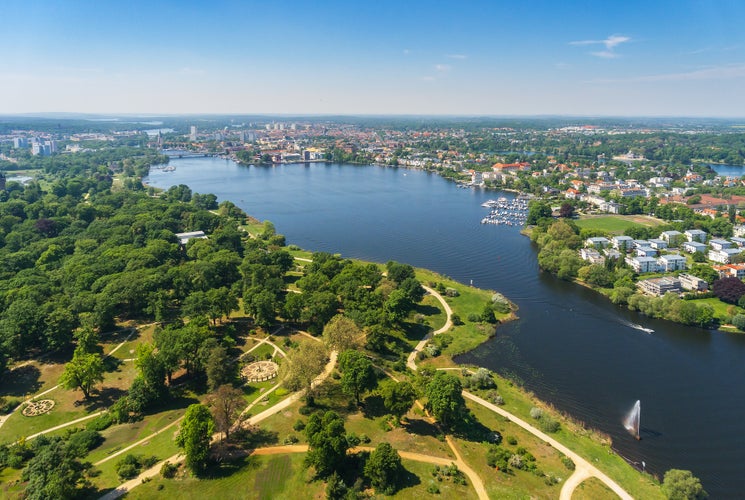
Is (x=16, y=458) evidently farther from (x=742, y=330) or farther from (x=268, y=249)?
(x=742, y=330)

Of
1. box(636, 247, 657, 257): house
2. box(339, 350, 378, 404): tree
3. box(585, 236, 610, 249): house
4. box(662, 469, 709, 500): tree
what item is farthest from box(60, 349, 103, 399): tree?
box(636, 247, 657, 257): house

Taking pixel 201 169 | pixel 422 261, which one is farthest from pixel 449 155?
pixel 422 261

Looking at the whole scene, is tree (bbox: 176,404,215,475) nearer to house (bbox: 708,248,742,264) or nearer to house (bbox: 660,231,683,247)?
house (bbox: 708,248,742,264)

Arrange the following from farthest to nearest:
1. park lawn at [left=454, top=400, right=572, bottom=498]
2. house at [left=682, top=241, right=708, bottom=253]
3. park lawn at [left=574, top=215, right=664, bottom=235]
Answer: park lawn at [left=574, top=215, right=664, bottom=235], house at [left=682, top=241, right=708, bottom=253], park lawn at [left=454, top=400, right=572, bottom=498]

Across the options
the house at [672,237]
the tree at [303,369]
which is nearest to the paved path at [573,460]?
the tree at [303,369]

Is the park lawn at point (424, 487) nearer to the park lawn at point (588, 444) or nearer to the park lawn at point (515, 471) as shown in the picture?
the park lawn at point (515, 471)

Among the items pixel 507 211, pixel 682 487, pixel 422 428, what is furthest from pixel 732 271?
pixel 422 428

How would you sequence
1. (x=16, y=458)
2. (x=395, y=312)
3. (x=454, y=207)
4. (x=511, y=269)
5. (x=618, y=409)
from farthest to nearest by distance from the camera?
(x=454, y=207) < (x=511, y=269) < (x=395, y=312) < (x=618, y=409) < (x=16, y=458)
